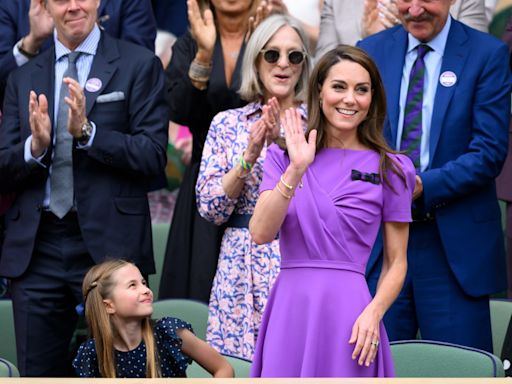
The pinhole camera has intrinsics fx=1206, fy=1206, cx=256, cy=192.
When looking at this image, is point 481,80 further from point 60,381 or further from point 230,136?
point 60,381

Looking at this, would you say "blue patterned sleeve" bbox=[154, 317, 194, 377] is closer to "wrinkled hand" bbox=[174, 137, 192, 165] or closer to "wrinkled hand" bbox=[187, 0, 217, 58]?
"wrinkled hand" bbox=[187, 0, 217, 58]

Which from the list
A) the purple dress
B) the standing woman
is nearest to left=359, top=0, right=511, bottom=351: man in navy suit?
the purple dress

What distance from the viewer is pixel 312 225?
409 centimetres

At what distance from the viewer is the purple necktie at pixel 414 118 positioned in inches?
204

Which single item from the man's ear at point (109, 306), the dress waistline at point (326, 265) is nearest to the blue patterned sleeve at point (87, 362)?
the man's ear at point (109, 306)

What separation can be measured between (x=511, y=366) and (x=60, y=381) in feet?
8.45

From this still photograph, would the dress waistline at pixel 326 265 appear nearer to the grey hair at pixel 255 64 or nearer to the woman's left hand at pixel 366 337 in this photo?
the woman's left hand at pixel 366 337

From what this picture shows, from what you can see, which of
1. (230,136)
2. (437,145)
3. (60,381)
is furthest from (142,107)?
(60,381)

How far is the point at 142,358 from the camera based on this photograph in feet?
14.2

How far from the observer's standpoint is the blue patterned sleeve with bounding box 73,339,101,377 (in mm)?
4258

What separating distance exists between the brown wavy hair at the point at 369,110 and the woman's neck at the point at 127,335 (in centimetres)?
95

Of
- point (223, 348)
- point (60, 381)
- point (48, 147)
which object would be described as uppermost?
point (48, 147)

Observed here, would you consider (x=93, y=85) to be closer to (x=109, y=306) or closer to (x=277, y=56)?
(x=277, y=56)

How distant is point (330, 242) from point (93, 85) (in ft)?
6.02
